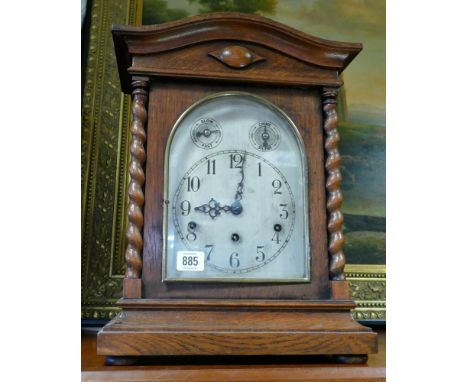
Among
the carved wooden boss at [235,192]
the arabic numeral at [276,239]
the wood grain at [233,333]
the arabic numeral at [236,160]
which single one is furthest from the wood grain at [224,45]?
the wood grain at [233,333]

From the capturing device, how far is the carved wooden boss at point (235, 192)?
26.0 inches

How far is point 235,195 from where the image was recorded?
73cm

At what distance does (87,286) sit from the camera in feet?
3.28

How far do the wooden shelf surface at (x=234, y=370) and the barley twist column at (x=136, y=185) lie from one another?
0.10 meters

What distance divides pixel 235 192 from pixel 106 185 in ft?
1.37

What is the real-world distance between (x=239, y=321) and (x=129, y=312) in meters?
0.14

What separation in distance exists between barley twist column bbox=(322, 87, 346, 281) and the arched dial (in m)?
0.06

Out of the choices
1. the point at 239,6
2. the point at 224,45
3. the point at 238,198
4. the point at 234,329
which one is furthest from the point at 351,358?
the point at 239,6

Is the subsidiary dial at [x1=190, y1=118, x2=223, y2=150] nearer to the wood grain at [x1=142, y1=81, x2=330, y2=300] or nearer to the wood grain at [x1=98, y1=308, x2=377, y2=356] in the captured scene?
the wood grain at [x1=142, y1=81, x2=330, y2=300]

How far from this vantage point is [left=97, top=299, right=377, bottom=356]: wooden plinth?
2.05ft

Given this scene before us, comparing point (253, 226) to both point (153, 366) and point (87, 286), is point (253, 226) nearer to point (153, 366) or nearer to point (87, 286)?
point (153, 366)

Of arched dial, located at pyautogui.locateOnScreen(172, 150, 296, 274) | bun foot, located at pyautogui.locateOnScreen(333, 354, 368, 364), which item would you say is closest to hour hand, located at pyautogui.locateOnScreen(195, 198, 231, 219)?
arched dial, located at pyautogui.locateOnScreen(172, 150, 296, 274)

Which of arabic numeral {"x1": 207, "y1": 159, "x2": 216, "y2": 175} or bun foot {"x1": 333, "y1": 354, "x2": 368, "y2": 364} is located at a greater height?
arabic numeral {"x1": 207, "y1": 159, "x2": 216, "y2": 175}

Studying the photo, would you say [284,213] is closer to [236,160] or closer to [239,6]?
[236,160]
